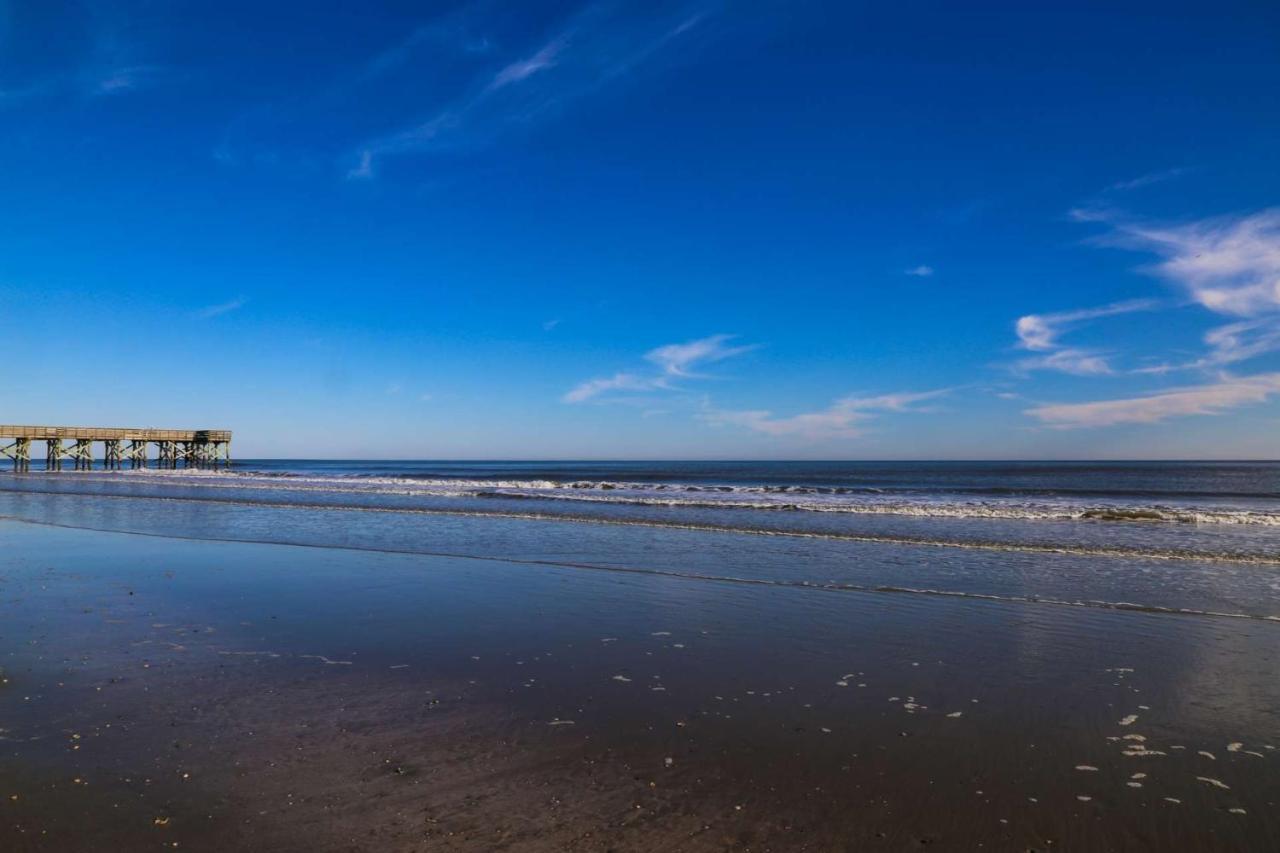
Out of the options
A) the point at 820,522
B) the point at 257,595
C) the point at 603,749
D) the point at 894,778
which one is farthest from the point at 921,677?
the point at 820,522

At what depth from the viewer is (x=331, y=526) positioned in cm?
2136

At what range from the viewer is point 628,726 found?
569cm

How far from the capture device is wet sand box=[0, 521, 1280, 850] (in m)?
4.12

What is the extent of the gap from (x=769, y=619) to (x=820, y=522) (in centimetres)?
1390

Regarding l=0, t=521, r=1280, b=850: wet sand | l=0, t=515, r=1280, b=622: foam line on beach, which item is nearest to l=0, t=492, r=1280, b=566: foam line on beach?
l=0, t=515, r=1280, b=622: foam line on beach

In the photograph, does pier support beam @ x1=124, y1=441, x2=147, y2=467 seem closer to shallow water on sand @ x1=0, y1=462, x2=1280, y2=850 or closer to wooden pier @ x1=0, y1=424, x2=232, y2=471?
wooden pier @ x1=0, y1=424, x2=232, y2=471

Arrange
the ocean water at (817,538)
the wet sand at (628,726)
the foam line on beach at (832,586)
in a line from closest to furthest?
the wet sand at (628,726)
the foam line on beach at (832,586)
the ocean water at (817,538)

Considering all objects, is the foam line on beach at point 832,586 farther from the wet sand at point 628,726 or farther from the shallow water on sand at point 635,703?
the wet sand at point 628,726

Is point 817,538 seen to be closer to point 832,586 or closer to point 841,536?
point 841,536

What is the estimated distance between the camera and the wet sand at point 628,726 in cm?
412

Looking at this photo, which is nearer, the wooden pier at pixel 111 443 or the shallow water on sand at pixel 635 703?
the shallow water on sand at pixel 635 703

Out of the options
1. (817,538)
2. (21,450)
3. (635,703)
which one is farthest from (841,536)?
(21,450)

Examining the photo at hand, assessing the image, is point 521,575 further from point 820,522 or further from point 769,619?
point 820,522

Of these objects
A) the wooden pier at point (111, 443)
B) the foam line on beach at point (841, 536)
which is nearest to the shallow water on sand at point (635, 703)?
the foam line on beach at point (841, 536)
